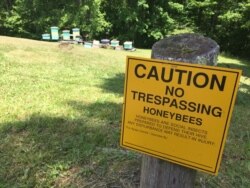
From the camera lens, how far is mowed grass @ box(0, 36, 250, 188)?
9.51 feet

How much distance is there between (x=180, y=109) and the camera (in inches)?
61.2

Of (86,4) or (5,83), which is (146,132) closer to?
(5,83)

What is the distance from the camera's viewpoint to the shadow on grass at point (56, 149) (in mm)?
2939

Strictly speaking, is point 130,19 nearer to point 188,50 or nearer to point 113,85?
point 113,85

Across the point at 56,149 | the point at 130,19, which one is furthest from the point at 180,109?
the point at 130,19

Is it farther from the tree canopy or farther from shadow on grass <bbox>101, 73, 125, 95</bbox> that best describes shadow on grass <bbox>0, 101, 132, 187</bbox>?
the tree canopy

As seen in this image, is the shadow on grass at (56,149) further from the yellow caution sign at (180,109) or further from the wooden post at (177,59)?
the yellow caution sign at (180,109)

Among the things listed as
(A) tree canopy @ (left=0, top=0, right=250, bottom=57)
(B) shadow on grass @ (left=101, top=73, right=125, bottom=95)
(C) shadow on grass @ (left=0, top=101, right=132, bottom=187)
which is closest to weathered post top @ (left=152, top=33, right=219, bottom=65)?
(C) shadow on grass @ (left=0, top=101, right=132, bottom=187)

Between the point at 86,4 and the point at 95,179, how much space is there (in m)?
20.0

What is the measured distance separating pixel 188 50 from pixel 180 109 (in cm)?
29

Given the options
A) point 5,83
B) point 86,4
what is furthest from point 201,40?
point 86,4

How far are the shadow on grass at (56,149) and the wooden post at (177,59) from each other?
1170mm

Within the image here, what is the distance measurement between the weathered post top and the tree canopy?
2023 centimetres

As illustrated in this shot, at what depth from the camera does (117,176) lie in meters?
2.83
